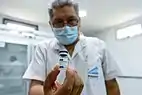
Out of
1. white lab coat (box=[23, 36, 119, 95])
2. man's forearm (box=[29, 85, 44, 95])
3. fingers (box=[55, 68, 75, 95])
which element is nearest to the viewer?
fingers (box=[55, 68, 75, 95])

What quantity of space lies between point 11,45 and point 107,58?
6.84 feet

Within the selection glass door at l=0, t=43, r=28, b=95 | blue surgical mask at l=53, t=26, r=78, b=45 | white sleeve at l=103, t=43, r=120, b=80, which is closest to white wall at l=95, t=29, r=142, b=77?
glass door at l=0, t=43, r=28, b=95

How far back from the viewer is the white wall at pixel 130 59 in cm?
319

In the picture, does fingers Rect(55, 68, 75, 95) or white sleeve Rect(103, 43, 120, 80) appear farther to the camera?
white sleeve Rect(103, 43, 120, 80)

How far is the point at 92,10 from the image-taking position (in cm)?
290

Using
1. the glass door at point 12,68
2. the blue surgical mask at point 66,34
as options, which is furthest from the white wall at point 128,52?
the blue surgical mask at point 66,34

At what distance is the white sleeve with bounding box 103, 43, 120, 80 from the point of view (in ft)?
2.90

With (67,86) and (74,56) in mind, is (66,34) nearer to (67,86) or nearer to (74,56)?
(74,56)

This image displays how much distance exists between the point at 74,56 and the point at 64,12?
246mm

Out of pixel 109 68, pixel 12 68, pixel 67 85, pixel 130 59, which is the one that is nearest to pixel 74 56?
pixel 109 68

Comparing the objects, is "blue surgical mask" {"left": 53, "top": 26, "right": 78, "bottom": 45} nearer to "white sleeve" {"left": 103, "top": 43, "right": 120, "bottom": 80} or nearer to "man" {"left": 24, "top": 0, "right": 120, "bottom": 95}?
"man" {"left": 24, "top": 0, "right": 120, "bottom": 95}

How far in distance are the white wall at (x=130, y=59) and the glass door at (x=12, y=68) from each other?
5.50 ft

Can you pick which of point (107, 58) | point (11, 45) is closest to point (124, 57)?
point (11, 45)

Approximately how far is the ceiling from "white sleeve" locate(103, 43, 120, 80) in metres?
1.70
